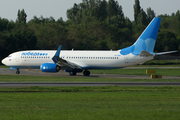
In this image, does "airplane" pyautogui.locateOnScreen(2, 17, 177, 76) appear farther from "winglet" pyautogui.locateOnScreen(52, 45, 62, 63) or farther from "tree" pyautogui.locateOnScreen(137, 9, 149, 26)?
"tree" pyautogui.locateOnScreen(137, 9, 149, 26)

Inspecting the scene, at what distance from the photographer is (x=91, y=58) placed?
1806 inches

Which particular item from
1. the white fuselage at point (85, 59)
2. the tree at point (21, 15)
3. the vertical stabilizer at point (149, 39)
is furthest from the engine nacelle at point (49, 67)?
the tree at point (21, 15)

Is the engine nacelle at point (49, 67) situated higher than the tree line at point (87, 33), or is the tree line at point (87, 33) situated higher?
the tree line at point (87, 33)

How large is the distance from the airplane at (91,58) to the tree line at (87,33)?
34820mm

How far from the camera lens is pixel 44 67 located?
43844 millimetres

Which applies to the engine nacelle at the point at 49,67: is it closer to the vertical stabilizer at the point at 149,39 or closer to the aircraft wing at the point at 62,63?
the aircraft wing at the point at 62,63

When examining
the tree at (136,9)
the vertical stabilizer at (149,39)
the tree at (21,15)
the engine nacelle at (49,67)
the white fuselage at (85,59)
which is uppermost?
the tree at (136,9)

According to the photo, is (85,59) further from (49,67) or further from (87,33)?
(87,33)

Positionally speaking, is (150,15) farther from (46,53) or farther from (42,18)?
(46,53)

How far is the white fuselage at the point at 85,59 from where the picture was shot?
4438 cm

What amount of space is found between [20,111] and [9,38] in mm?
70067

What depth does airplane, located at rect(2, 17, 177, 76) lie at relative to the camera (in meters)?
43.0

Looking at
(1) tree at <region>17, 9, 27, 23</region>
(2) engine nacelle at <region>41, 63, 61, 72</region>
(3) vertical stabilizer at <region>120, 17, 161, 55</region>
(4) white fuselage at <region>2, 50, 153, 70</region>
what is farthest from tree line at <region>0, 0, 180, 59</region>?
(3) vertical stabilizer at <region>120, 17, 161, 55</region>

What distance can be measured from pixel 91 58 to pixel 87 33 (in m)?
73.3
